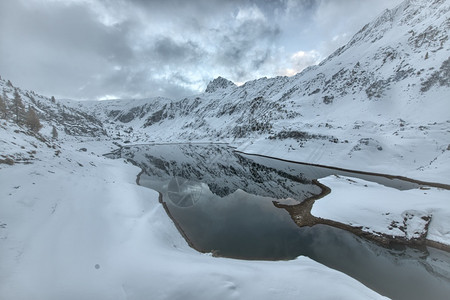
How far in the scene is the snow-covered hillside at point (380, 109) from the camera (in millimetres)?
41688

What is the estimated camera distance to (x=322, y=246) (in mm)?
18109

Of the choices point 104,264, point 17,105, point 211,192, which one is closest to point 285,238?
point 104,264

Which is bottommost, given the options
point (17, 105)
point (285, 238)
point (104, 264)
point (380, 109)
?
point (285, 238)

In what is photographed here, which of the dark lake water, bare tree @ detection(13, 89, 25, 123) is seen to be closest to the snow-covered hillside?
the dark lake water

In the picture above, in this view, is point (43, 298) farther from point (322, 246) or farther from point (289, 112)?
point (289, 112)

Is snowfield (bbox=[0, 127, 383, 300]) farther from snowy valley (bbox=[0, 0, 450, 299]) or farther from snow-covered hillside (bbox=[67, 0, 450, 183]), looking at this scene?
snow-covered hillside (bbox=[67, 0, 450, 183])

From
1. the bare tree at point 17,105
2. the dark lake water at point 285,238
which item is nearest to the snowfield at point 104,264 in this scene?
the dark lake water at point 285,238

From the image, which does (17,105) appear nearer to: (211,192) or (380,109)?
(211,192)

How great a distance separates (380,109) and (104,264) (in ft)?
281

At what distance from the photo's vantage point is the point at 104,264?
11.2m

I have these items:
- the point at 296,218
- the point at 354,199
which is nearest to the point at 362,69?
the point at 354,199

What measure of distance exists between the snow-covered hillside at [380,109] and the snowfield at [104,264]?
35296mm

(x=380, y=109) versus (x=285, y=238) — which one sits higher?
(x=380, y=109)

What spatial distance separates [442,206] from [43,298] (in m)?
30.5
